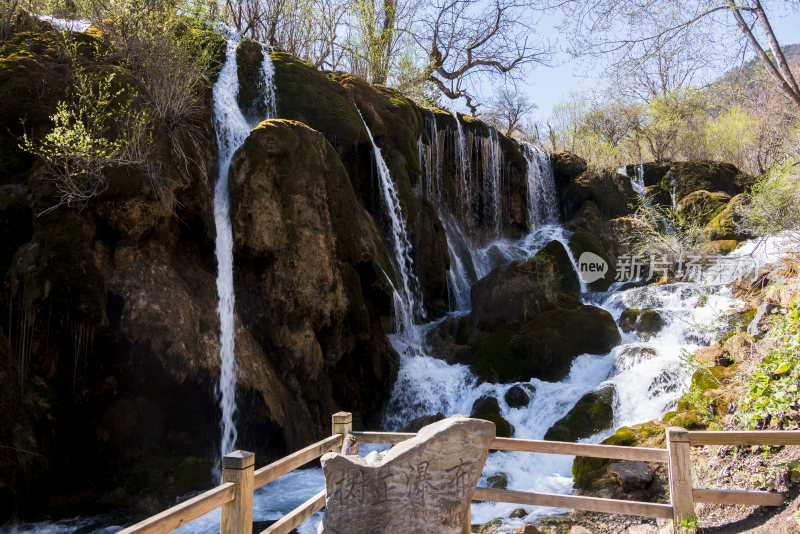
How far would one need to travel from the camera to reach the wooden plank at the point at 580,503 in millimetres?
4371

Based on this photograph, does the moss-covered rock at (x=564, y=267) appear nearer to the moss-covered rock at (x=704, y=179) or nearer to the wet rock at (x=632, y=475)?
the moss-covered rock at (x=704, y=179)

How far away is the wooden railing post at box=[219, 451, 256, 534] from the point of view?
11.6 ft

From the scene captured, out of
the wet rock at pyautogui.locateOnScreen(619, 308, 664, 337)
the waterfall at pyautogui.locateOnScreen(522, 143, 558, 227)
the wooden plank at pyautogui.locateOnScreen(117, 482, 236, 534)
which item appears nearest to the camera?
the wooden plank at pyautogui.locateOnScreen(117, 482, 236, 534)

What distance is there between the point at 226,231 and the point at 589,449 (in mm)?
7015

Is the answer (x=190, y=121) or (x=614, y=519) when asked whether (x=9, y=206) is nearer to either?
(x=190, y=121)

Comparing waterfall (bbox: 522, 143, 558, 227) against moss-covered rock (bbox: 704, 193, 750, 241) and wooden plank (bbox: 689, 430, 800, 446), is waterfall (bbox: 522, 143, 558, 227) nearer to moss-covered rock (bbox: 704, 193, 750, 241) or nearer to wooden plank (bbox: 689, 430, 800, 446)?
moss-covered rock (bbox: 704, 193, 750, 241)

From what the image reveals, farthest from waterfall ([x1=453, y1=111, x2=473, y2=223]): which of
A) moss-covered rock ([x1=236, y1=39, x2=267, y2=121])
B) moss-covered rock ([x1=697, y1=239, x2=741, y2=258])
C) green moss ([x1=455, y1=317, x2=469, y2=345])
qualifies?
moss-covered rock ([x1=236, y1=39, x2=267, y2=121])

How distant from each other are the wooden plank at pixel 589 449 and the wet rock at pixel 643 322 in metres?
8.59

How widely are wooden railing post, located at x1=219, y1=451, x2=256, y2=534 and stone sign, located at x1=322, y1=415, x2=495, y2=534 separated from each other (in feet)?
1.68

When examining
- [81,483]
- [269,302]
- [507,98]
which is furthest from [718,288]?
[507,98]

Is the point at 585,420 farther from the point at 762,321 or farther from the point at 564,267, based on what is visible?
the point at 564,267

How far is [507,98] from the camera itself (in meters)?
32.9

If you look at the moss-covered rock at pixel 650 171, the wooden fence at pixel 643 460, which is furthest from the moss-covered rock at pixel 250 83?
the moss-covered rock at pixel 650 171

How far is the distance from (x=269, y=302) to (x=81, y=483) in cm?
380
